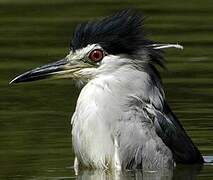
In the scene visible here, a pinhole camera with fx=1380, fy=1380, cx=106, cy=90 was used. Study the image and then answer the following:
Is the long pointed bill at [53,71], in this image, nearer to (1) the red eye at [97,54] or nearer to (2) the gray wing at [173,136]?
(1) the red eye at [97,54]

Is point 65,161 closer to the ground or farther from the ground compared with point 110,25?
closer to the ground

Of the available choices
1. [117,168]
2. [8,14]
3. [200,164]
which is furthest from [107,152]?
[8,14]

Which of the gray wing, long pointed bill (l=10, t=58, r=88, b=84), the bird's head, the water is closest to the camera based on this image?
the gray wing

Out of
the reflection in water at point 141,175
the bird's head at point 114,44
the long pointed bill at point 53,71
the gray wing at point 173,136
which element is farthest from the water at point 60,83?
the bird's head at point 114,44

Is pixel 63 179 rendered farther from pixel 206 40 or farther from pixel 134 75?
pixel 206 40

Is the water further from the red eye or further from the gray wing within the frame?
the red eye

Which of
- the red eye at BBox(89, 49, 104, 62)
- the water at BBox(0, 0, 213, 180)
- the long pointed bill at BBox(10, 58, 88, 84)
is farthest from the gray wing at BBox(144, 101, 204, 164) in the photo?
the long pointed bill at BBox(10, 58, 88, 84)

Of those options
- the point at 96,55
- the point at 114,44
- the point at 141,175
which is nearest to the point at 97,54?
the point at 96,55
